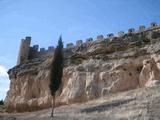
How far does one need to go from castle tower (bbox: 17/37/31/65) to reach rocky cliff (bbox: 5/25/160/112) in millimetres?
3318

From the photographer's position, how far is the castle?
35906 mm

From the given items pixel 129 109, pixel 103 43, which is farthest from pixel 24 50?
pixel 129 109

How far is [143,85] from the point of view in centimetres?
3128

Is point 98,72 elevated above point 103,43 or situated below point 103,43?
below

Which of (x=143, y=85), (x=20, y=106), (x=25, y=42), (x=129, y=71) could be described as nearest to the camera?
(x=143, y=85)

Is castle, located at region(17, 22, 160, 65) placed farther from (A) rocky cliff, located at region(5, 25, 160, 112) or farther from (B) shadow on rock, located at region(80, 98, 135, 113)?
(B) shadow on rock, located at region(80, 98, 135, 113)

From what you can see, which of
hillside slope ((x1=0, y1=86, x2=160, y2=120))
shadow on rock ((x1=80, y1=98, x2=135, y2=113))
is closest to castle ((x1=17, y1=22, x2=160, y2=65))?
hillside slope ((x1=0, y1=86, x2=160, y2=120))

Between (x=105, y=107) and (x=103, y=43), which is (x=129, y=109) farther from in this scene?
(x=103, y=43)

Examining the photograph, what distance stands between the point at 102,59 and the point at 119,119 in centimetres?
1664

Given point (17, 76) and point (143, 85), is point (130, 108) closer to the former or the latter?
point (143, 85)

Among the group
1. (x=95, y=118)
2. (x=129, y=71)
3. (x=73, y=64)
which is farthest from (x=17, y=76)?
(x=95, y=118)

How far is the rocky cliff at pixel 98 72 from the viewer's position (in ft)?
106

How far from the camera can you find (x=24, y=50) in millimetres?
47500

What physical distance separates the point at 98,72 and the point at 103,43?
4681 mm
